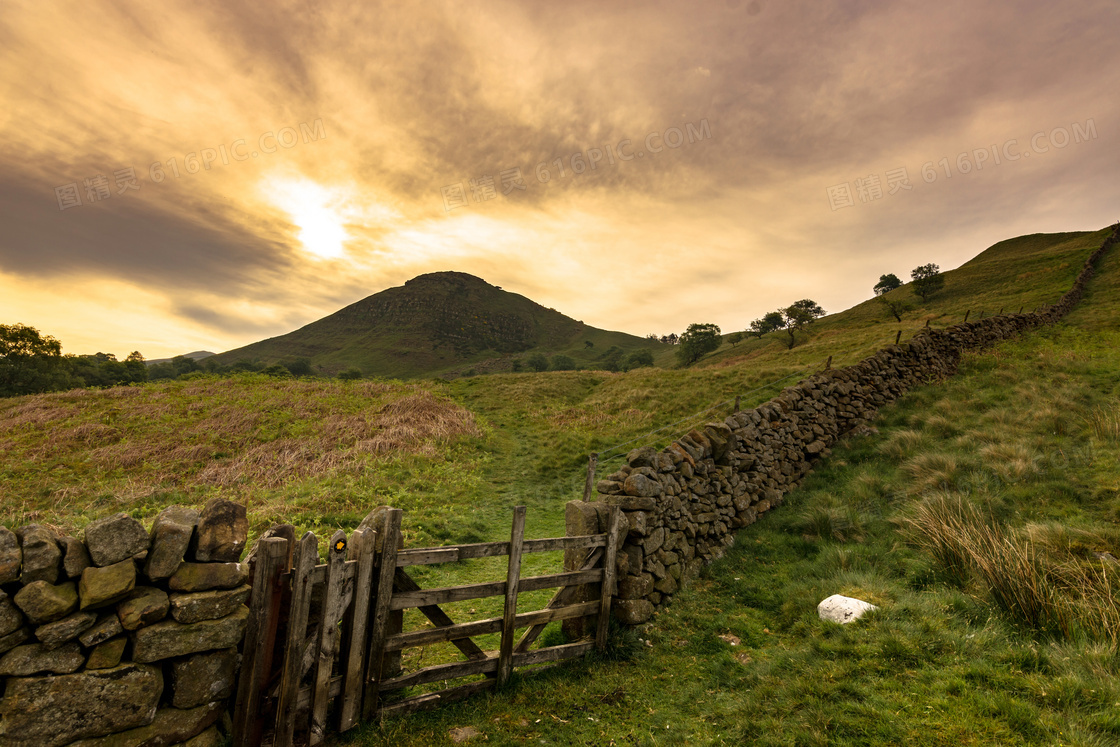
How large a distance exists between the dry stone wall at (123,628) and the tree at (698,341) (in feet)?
232

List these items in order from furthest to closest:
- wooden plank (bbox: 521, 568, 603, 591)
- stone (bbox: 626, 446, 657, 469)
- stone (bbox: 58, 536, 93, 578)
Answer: stone (bbox: 626, 446, 657, 469)
wooden plank (bbox: 521, 568, 603, 591)
stone (bbox: 58, 536, 93, 578)

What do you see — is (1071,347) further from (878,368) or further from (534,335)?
(534,335)

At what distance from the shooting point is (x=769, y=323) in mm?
64750

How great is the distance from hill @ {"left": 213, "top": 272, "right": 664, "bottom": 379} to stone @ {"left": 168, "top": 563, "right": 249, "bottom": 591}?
110444mm

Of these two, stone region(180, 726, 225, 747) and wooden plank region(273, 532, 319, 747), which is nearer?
stone region(180, 726, 225, 747)

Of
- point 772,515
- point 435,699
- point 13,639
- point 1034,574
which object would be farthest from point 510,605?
point 772,515

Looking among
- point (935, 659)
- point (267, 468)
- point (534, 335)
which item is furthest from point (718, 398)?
point (534, 335)

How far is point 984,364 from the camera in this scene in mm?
17703

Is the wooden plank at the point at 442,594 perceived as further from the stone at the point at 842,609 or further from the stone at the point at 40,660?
the stone at the point at 842,609

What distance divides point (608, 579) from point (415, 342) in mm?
162793

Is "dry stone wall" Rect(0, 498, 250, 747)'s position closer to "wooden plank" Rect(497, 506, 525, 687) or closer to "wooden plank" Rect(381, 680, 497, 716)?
"wooden plank" Rect(381, 680, 497, 716)

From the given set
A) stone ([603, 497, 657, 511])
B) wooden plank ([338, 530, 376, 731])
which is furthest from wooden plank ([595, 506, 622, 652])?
wooden plank ([338, 530, 376, 731])

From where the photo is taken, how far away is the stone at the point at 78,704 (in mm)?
3242

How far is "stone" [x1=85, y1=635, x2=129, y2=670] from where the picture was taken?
11.5ft
